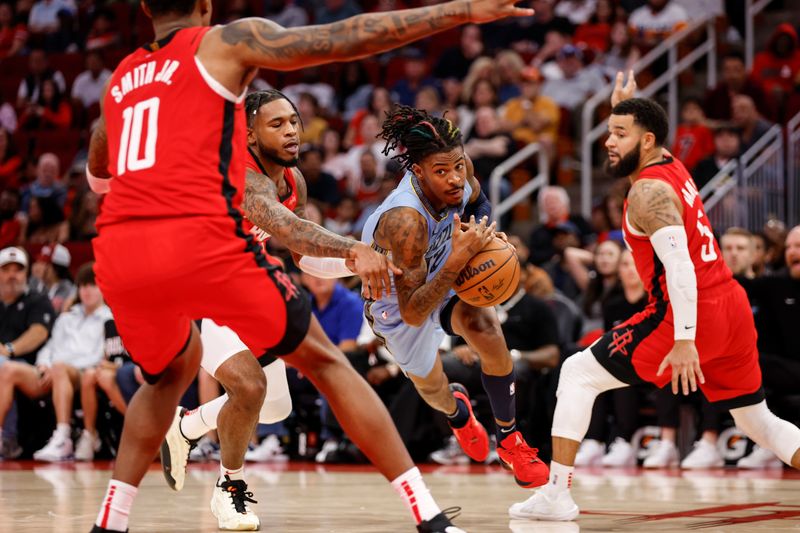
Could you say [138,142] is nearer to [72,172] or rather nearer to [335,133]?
[335,133]

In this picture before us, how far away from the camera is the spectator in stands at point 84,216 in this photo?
507 inches

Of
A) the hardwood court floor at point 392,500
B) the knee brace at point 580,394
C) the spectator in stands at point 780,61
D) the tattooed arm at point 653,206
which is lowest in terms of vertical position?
the hardwood court floor at point 392,500

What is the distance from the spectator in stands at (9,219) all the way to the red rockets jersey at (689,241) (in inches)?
405

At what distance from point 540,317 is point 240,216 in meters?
5.58

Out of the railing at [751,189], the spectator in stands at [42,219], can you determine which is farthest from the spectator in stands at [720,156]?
the spectator in stands at [42,219]

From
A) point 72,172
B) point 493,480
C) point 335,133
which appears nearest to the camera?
point 493,480

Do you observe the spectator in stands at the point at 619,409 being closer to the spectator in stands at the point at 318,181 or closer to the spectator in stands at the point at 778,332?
→ the spectator in stands at the point at 778,332

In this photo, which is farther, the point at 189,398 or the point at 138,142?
the point at 189,398

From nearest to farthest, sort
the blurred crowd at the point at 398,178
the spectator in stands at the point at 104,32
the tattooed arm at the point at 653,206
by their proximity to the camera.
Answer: the tattooed arm at the point at 653,206 → the blurred crowd at the point at 398,178 → the spectator in stands at the point at 104,32

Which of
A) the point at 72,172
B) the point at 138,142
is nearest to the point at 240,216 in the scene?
the point at 138,142

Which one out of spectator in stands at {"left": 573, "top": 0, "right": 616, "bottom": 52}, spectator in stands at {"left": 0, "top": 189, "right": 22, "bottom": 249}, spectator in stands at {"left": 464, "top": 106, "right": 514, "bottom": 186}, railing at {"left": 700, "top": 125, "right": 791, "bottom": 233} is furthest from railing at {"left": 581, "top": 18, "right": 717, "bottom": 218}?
spectator in stands at {"left": 0, "top": 189, "right": 22, "bottom": 249}

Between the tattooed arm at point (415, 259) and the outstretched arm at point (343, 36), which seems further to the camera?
the tattooed arm at point (415, 259)

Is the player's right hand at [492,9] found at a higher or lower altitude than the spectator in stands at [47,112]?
lower

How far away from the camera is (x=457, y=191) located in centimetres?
541
